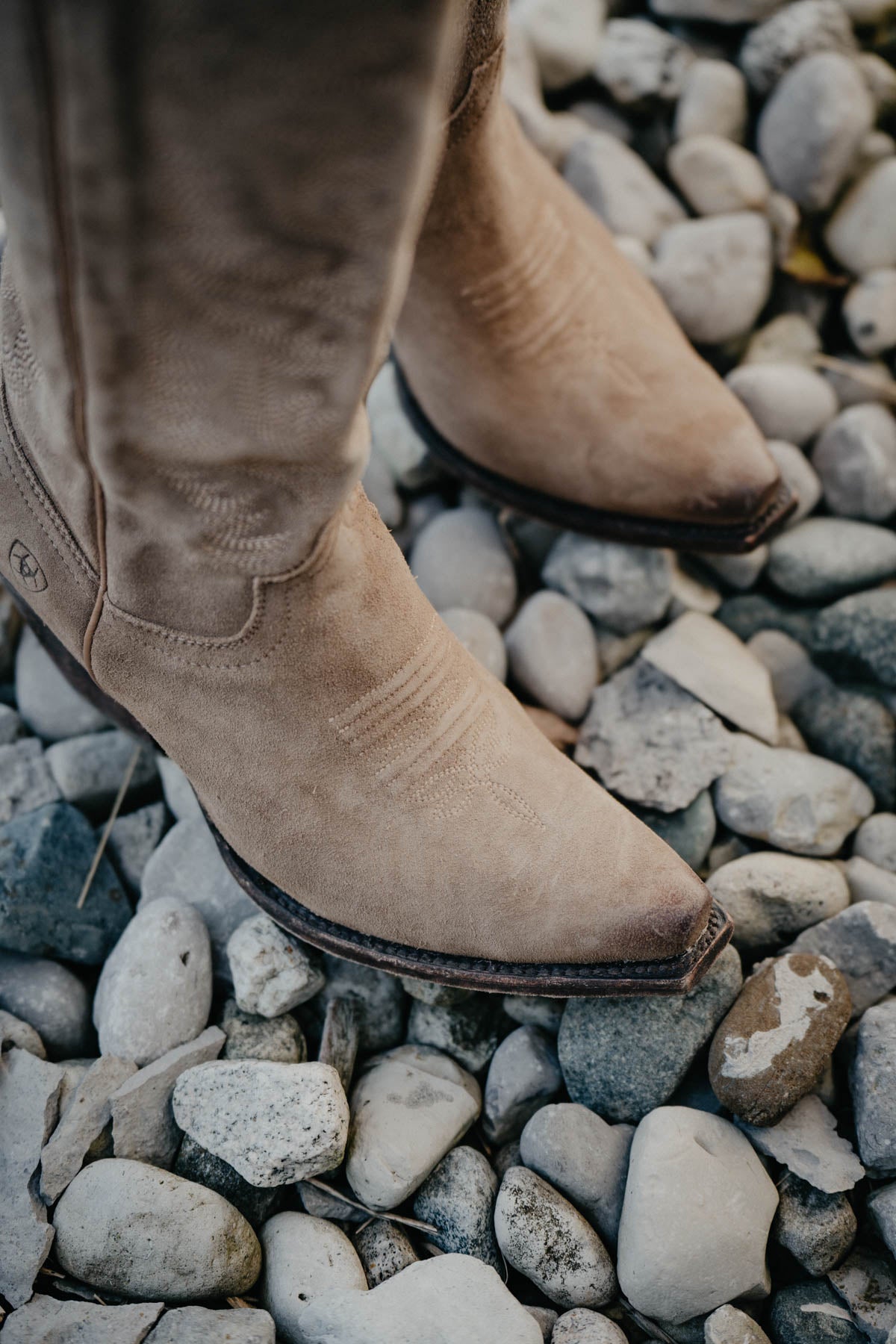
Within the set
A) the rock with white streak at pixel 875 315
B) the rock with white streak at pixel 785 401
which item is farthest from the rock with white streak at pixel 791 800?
the rock with white streak at pixel 875 315

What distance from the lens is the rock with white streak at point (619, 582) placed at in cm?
133

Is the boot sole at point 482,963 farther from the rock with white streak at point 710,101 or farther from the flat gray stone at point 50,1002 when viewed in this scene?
the rock with white streak at point 710,101

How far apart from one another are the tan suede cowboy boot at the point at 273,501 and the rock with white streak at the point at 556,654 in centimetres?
27

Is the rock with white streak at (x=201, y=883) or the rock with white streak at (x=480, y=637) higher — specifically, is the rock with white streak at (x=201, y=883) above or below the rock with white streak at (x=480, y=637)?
below

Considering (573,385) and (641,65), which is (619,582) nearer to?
(573,385)

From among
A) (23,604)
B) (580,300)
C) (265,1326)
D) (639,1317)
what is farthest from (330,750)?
(580,300)

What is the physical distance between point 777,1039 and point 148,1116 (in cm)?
64

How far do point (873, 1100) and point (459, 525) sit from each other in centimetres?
90

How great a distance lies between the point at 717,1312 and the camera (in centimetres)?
87

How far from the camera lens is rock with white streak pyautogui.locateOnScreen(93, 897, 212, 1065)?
1.00 m

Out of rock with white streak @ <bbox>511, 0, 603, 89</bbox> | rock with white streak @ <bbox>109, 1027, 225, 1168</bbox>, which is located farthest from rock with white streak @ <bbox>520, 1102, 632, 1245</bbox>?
rock with white streak @ <bbox>511, 0, 603, 89</bbox>

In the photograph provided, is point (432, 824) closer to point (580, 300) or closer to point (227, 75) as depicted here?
point (227, 75)

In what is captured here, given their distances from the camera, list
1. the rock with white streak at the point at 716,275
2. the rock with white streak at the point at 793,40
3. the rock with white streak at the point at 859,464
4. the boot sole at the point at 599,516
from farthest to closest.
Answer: the rock with white streak at the point at 793,40, the rock with white streak at the point at 716,275, the rock with white streak at the point at 859,464, the boot sole at the point at 599,516

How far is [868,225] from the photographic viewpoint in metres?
1.70
